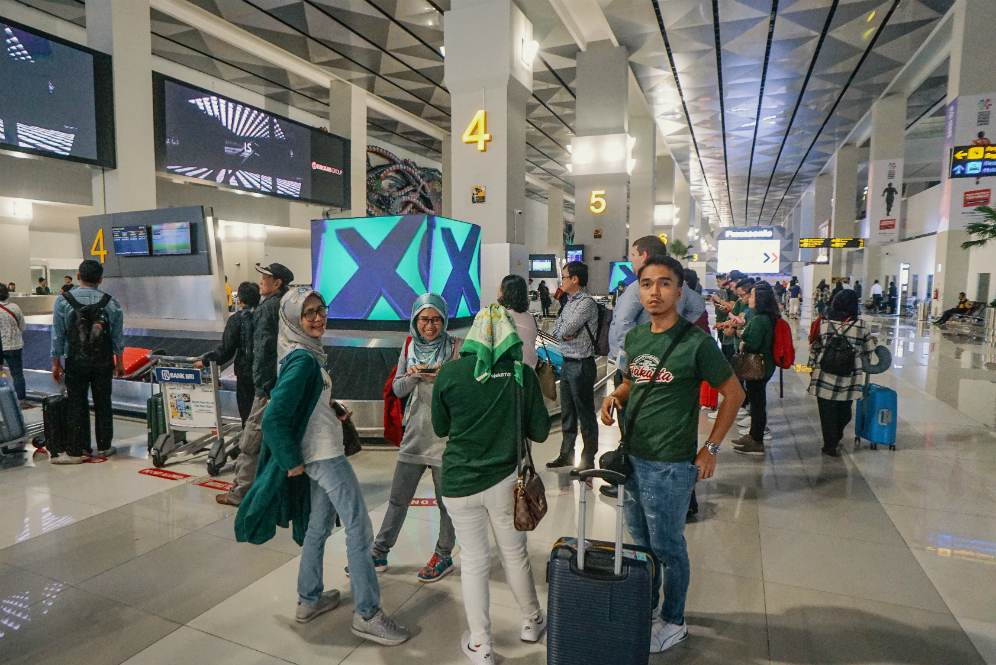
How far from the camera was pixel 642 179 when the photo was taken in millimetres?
21000

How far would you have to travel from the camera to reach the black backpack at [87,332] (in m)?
4.98

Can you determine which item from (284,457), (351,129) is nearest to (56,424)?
(284,457)

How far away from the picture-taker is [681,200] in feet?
105

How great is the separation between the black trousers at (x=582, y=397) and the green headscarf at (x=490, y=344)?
2.37 m

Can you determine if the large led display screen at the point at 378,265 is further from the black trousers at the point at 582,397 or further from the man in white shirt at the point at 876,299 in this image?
the man in white shirt at the point at 876,299

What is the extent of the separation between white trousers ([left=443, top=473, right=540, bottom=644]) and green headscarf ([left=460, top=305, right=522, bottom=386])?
0.45m

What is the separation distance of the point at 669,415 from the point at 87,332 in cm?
510

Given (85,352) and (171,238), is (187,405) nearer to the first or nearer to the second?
(85,352)

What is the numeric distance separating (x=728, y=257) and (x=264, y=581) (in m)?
37.8

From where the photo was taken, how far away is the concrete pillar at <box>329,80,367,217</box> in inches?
720

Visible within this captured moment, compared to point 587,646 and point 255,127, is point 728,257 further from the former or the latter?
point 587,646

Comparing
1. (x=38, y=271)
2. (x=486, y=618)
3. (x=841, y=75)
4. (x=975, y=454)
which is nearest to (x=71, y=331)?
(x=486, y=618)

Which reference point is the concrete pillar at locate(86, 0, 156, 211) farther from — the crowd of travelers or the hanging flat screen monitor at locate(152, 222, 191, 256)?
the crowd of travelers

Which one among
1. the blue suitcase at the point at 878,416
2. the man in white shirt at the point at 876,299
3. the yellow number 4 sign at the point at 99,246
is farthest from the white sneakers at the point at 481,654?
the man in white shirt at the point at 876,299
